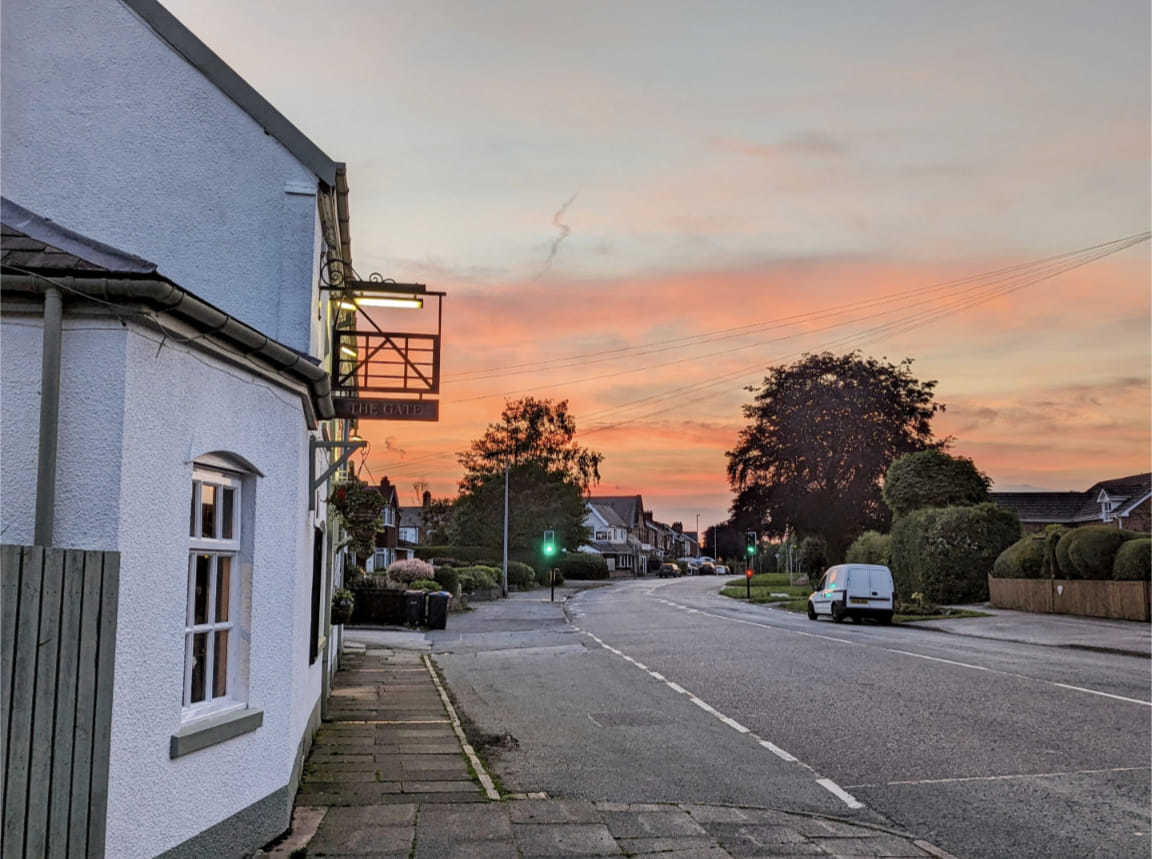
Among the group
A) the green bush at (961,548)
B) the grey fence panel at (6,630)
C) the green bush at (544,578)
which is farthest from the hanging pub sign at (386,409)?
the green bush at (544,578)

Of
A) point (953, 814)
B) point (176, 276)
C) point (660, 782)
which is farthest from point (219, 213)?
point (953, 814)

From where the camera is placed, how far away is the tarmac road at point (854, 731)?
341 inches

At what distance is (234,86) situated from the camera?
9547 millimetres

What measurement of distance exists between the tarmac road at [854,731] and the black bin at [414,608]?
5674 mm

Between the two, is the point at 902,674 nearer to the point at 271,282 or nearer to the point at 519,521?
the point at 271,282

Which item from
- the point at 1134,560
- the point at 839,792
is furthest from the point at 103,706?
the point at 1134,560

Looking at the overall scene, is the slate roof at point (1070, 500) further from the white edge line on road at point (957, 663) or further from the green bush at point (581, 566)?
the white edge line on road at point (957, 663)

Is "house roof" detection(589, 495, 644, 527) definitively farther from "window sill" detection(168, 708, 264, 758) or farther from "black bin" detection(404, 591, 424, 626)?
"window sill" detection(168, 708, 264, 758)

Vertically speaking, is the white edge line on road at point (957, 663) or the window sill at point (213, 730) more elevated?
the window sill at point (213, 730)

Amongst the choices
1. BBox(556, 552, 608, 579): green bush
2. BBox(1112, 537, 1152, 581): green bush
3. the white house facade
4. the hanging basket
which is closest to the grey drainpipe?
the white house facade

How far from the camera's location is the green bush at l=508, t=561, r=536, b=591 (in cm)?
5794

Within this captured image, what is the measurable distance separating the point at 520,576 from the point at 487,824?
169 feet

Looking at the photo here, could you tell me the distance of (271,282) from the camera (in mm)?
9258

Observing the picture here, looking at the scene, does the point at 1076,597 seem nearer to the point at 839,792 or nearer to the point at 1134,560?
the point at 1134,560
